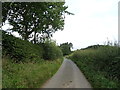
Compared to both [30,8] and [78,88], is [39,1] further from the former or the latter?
[78,88]

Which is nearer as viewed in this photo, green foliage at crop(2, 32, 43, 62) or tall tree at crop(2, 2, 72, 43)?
green foliage at crop(2, 32, 43, 62)

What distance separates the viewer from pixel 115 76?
50.2ft

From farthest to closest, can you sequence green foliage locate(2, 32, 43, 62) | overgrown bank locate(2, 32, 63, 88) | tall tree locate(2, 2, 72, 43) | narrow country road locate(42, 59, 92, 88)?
tall tree locate(2, 2, 72, 43)
green foliage locate(2, 32, 43, 62)
narrow country road locate(42, 59, 92, 88)
overgrown bank locate(2, 32, 63, 88)

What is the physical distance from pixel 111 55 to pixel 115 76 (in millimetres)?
3000

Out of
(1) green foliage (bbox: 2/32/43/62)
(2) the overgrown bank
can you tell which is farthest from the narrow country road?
(1) green foliage (bbox: 2/32/43/62)

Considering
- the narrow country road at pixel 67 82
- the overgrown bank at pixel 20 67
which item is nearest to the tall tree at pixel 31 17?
the overgrown bank at pixel 20 67

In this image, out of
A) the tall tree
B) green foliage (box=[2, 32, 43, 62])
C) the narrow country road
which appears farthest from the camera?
the tall tree

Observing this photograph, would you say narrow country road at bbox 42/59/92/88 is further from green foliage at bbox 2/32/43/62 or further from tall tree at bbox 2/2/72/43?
tall tree at bbox 2/2/72/43

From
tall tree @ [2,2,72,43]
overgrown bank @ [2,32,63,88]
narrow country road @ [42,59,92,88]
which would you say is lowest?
narrow country road @ [42,59,92,88]

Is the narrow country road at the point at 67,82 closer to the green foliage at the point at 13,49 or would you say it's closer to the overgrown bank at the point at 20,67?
the overgrown bank at the point at 20,67

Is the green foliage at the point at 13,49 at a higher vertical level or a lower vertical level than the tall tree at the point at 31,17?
lower

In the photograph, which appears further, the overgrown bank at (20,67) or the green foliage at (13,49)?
the green foliage at (13,49)

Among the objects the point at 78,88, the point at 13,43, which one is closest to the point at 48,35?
the point at 13,43

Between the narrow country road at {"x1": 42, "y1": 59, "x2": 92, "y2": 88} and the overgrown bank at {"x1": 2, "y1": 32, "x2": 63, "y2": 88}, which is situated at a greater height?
the overgrown bank at {"x1": 2, "y1": 32, "x2": 63, "y2": 88}
